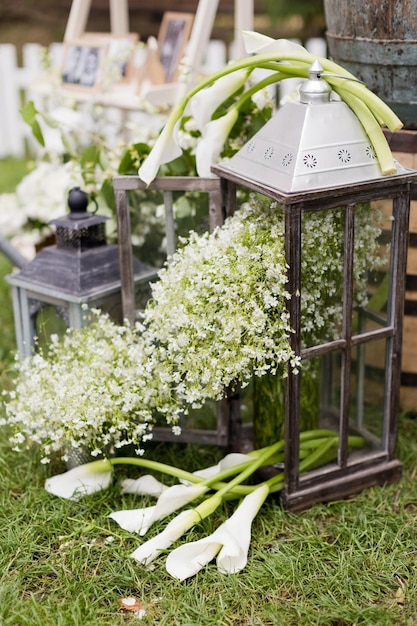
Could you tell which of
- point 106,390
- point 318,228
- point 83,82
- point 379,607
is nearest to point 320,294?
point 318,228

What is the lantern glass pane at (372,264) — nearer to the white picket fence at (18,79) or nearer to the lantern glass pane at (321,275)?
the lantern glass pane at (321,275)

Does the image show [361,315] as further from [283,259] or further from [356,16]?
[356,16]

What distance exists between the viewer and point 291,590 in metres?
1.92

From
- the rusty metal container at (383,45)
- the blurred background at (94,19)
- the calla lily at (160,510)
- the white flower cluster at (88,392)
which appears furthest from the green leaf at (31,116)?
the blurred background at (94,19)

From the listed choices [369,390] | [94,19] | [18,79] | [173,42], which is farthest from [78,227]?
[94,19]

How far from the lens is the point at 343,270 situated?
204cm

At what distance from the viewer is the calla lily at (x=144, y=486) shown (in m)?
2.24

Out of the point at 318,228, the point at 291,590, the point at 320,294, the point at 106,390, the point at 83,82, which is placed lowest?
the point at 291,590

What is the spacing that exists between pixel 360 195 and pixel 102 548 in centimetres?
108

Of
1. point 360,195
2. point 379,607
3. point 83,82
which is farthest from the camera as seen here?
point 83,82

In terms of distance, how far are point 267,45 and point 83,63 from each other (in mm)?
1734

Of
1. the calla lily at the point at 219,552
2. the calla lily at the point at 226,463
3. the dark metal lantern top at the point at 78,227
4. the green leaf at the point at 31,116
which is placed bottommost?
the calla lily at the point at 219,552

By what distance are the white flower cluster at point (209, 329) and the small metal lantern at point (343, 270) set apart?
0.12 feet

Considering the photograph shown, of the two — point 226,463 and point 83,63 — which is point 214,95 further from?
point 83,63
